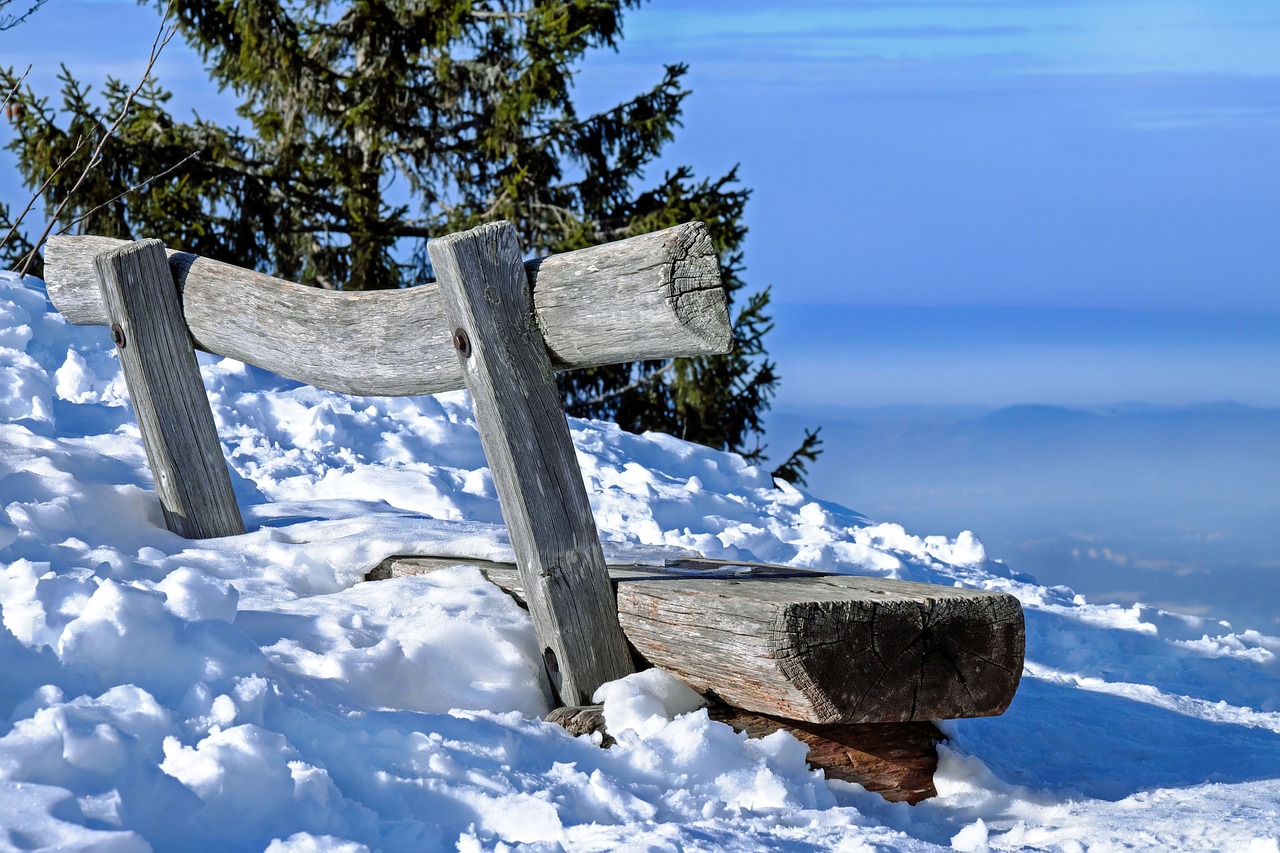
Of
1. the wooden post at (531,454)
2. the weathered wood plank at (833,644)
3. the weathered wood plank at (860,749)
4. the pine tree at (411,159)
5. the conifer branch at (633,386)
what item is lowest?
the weathered wood plank at (860,749)

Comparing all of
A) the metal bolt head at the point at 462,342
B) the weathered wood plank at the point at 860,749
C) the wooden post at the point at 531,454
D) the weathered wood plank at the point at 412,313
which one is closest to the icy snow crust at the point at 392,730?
the weathered wood plank at the point at 860,749

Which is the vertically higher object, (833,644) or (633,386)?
(633,386)

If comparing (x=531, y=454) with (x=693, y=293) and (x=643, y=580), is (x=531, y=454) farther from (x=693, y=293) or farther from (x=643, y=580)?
(x=693, y=293)

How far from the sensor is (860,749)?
3.12 meters

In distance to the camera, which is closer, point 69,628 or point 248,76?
point 69,628

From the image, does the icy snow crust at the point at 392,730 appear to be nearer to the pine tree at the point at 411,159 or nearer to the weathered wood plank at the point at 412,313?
the weathered wood plank at the point at 412,313

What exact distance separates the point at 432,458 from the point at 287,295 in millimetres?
3063

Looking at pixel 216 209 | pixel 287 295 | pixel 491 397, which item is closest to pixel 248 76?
pixel 216 209

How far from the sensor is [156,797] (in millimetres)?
2172

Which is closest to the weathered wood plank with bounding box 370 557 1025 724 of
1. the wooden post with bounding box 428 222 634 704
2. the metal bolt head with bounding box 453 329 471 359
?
the wooden post with bounding box 428 222 634 704

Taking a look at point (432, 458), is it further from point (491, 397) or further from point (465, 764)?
point (465, 764)

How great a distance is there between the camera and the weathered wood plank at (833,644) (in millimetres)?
2844

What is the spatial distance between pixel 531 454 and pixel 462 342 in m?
0.37

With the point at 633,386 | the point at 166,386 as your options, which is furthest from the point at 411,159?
the point at 166,386
